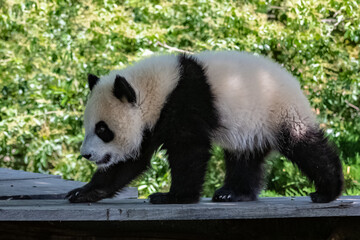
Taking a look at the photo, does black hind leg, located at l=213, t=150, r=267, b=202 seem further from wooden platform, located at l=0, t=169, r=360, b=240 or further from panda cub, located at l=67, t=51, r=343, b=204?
wooden platform, located at l=0, t=169, r=360, b=240

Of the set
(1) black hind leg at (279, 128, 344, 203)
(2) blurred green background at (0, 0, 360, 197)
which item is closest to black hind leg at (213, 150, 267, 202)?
A: (1) black hind leg at (279, 128, 344, 203)

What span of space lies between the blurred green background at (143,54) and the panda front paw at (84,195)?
370cm

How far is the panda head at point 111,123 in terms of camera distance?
363 cm

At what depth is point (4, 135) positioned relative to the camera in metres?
7.74

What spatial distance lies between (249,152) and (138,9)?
16.0 ft

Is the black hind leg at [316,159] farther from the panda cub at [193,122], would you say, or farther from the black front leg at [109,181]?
the black front leg at [109,181]

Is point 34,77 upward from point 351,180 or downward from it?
upward

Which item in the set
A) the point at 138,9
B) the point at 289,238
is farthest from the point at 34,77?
the point at 289,238

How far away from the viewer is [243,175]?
414 cm

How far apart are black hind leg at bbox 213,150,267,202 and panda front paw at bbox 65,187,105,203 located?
2.65 ft

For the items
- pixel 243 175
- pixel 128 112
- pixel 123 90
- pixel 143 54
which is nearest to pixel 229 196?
pixel 243 175

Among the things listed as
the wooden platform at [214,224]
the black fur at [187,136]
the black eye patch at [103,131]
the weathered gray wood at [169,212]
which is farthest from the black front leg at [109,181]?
the weathered gray wood at [169,212]

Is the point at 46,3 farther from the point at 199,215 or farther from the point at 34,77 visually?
the point at 199,215

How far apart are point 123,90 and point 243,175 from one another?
1.09 m
